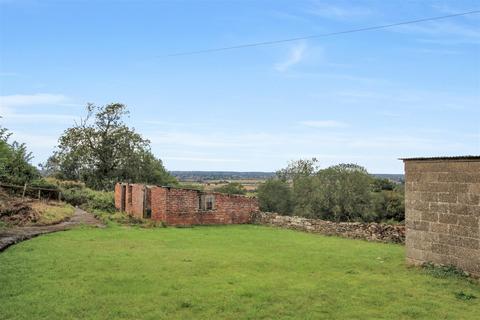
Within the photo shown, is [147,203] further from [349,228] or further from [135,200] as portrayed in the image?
[349,228]

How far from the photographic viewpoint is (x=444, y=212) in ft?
39.3

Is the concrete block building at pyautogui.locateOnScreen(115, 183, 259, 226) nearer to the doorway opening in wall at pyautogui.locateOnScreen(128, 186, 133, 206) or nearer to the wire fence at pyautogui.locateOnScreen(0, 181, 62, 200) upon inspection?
the doorway opening in wall at pyautogui.locateOnScreen(128, 186, 133, 206)

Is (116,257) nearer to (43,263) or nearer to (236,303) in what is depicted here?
(43,263)

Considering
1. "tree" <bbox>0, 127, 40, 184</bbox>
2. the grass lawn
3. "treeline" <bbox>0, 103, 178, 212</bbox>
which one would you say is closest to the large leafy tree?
"treeline" <bbox>0, 103, 178, 212</bbox>

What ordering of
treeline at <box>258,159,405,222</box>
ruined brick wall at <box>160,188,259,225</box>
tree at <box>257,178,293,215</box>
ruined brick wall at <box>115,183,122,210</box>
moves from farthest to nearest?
tree at <box>257,178,293,215</box>
treeline at <box>258,159,405,222</box>
ruined brick wall at <box>115,183,122,210</box>
ruined brick wall at <box>160,188,259,225</box>

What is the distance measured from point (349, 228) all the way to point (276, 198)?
160 ft

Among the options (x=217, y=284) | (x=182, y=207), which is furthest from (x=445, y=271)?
(x=182, y=207)

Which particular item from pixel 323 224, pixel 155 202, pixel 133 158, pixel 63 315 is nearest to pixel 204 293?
pixel 63 315

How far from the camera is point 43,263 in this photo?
470 inches

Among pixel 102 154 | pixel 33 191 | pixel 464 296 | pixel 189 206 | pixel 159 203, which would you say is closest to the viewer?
pixel 464 296

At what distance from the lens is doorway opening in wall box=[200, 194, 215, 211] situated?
84.5ft

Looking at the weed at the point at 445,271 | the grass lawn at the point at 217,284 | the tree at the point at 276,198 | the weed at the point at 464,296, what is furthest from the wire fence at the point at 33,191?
the tree at the point at 276,198

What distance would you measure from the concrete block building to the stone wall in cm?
204

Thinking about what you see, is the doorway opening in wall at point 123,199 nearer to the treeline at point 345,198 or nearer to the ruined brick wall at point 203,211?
the ruined brick wall at point 203,211
